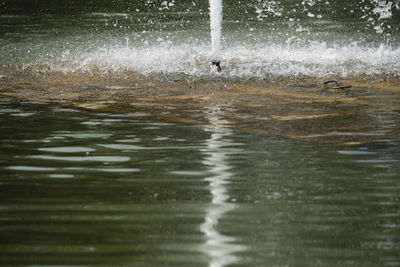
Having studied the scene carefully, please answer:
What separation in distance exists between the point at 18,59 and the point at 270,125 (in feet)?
24.0

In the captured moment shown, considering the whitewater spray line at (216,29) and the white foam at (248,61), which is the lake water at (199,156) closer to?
the white foam at (248,61)

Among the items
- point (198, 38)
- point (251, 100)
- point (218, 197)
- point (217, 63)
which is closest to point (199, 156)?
point (218, 197)

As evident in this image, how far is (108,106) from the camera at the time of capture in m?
9.47

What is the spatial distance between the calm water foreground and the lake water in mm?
13

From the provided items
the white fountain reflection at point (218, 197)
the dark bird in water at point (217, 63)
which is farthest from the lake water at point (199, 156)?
the dark bird in water at point (217, 63)

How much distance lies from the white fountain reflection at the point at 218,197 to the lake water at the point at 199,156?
1cm

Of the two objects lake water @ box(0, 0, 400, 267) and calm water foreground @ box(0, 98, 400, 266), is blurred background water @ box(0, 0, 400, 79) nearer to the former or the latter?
lake water @ box(0, 0, 400, 267)

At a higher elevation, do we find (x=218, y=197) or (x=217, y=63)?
(x=217, y=63)

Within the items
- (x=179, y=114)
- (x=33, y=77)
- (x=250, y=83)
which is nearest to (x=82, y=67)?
(x=33, y=77)

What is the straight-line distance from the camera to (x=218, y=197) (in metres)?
5.20

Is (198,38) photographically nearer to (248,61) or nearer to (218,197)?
(248,61)

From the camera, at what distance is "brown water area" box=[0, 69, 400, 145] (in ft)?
26.2

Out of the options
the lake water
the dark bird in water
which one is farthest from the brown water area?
the dark bird in water

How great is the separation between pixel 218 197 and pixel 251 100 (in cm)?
467
